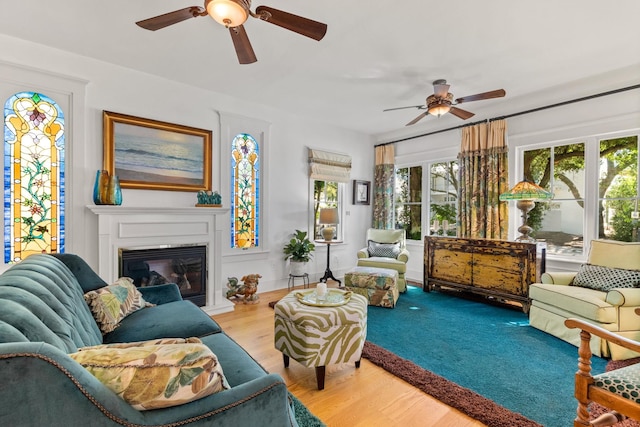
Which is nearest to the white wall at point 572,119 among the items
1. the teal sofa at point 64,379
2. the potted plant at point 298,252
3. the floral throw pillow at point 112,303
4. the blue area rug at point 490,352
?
the blue area rug at point 490,352

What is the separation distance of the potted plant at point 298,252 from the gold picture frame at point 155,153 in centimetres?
145

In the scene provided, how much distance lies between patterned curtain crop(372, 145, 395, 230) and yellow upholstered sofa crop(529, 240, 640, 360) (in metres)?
2.83

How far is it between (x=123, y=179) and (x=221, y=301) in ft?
5.83

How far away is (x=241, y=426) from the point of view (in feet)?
3.05

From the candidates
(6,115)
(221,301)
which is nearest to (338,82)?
(221,301)

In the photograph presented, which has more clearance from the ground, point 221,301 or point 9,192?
point 9,192

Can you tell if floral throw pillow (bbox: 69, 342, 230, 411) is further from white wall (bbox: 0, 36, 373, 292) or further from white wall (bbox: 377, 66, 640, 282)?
white wall (bbox: 377, 66, 640, 282)

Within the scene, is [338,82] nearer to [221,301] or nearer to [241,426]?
[221,301]

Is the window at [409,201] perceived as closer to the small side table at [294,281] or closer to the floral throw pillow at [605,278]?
the small side table at [294,281]

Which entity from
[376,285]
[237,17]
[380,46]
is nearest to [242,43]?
[237,17]

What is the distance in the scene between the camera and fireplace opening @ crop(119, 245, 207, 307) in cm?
313

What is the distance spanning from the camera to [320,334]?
1.99 m

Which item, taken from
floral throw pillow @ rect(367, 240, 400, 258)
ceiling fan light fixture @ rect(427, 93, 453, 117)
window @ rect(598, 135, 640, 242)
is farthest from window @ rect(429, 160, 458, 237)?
window @ rect(598, 135, 640, 242)

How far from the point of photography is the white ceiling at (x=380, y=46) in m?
2.28
